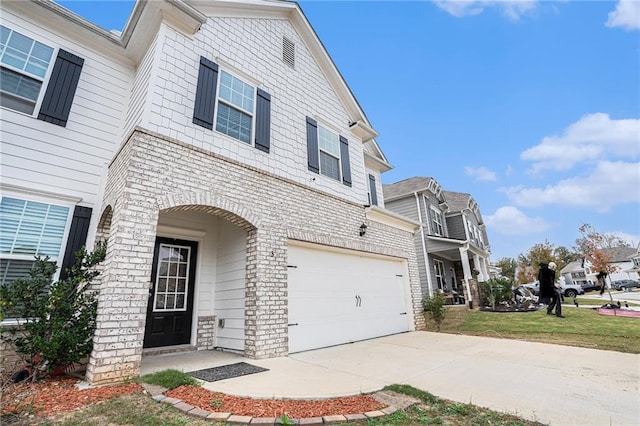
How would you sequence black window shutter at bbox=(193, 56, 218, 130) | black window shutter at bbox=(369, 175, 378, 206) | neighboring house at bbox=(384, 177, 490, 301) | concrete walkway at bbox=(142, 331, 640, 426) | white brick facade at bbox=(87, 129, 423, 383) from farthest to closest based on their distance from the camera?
neighboring house at bbox=(384, 177, 490, 301), black window shutter at bbox=(369, 175, 378, 206), black window shutter at bbox=(193, 56, 218, 130), white brick facade at bbox=(87, 129, 423, 383), concrete walkway at bbox=(142, 331, 640, 426)

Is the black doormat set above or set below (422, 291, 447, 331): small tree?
below

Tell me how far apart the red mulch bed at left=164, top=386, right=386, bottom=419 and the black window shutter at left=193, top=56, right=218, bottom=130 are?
4.66m

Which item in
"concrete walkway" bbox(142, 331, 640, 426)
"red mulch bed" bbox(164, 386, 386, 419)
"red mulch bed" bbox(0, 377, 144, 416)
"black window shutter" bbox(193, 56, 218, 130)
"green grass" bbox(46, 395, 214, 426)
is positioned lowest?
"concrete walkway" bbox(142, 331, 640, 426)

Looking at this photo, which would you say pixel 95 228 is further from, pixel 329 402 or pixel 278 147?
pixel 329 402

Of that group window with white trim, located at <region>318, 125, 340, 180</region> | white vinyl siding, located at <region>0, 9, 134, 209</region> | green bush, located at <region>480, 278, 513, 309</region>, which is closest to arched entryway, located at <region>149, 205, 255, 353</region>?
white vinyl siding, located at <region>0, 9, 134, 209</region>

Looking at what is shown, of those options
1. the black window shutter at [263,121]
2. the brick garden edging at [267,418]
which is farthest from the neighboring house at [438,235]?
the brick garden edging at [267,418]

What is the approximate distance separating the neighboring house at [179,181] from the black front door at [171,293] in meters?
0.03

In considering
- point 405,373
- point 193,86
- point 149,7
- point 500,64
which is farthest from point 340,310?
point 500,64

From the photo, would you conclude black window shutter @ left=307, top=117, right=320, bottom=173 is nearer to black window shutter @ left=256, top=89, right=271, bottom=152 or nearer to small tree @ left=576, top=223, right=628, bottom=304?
black window shutter @ left=256, top=89, right=271, bottom=152

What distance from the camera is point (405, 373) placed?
4.43 meters

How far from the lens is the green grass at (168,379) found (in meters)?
3.61

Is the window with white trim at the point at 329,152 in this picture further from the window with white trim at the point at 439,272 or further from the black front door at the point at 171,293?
the window with white trim at the point at 439,272

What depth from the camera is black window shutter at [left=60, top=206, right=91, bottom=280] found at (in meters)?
5.04

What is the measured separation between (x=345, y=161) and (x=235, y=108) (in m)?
4.00
